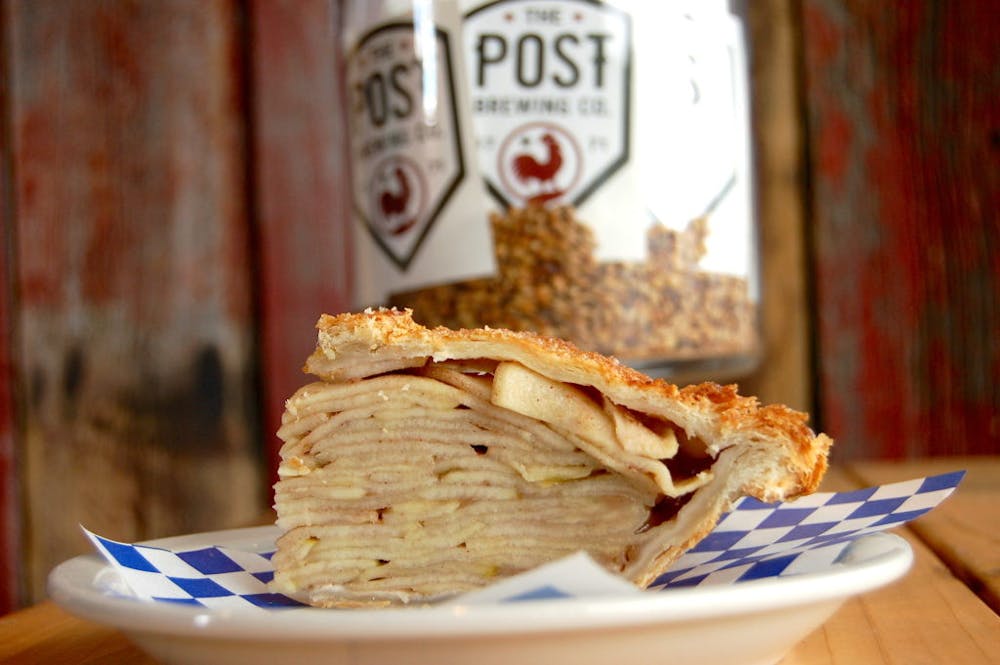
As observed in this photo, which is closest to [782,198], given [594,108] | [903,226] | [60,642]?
[903,226]

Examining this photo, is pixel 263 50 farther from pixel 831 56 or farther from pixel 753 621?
pixel 753 621

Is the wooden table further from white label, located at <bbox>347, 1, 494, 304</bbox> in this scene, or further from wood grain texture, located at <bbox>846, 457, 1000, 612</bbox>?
white label, located at <bbox>347, 1, 494, 304</bbox>

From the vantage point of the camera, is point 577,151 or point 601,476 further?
point 577,151

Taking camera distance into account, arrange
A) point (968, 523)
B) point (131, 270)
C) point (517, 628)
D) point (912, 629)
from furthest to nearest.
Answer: point (131, 270) → point (968, 523) → point (912, 629) → point (517, 628)

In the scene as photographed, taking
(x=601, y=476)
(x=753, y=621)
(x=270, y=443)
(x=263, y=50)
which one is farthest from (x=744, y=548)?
(x=263, y=50)

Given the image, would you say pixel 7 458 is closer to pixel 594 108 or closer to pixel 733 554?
pixel 594 108

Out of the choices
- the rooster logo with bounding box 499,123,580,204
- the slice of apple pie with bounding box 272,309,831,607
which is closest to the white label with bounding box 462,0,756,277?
the rooster logo with bounding box 499,123,580,204
